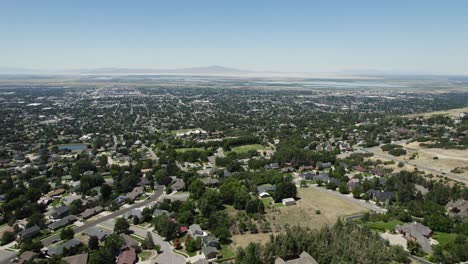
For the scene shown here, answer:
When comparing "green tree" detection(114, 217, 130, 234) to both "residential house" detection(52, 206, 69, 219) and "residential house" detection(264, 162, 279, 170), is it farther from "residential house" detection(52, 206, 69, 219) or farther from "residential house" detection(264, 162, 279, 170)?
"residential house" detection(264, 162, 279, 170)

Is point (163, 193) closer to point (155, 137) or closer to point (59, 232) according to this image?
point (59, 232)

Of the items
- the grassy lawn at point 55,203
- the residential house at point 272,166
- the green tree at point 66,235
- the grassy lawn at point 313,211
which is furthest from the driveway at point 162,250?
the residential house at point 272,166

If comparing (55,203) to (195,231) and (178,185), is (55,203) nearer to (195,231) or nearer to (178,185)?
(178,185)

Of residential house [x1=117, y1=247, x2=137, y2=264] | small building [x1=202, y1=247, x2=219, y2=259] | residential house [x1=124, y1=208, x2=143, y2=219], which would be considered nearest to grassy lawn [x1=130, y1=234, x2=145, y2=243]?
residential house [x1=117, y1=247, x2=137, y2=264]

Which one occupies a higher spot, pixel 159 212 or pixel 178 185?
pixel 159 212

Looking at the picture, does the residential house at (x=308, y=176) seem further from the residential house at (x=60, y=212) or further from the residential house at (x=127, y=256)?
the residential house at (x=60, y=212)

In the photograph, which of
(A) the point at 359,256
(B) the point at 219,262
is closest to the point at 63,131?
(B) the point at 219,262

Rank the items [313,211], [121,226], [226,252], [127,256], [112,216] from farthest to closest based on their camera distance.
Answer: [313,211], [112,216], [121,226], [226,252], [127,256]

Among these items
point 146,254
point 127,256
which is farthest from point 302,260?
point 127,256
